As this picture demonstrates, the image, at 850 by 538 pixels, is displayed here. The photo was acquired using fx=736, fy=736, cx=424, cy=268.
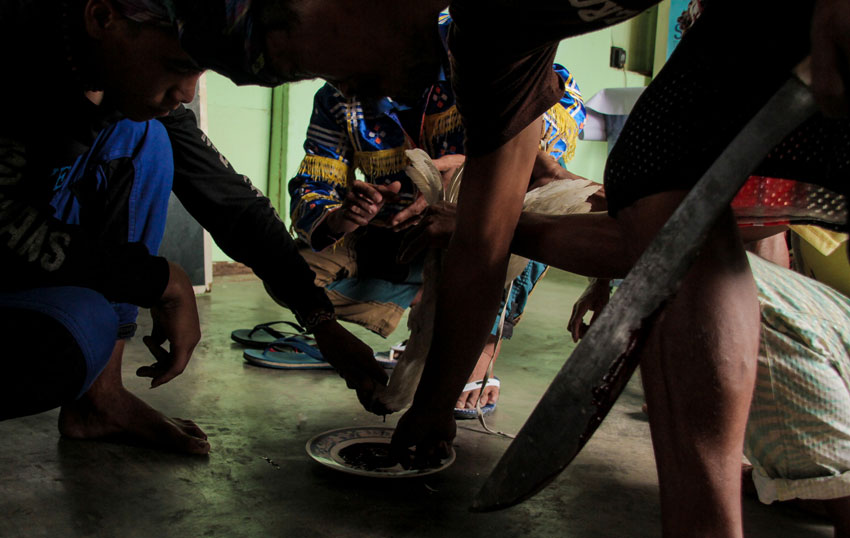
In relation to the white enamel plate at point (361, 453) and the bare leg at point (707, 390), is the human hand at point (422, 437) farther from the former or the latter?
the bare leg at point (707, 390)

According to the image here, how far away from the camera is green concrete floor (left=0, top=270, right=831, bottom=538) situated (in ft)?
3.81

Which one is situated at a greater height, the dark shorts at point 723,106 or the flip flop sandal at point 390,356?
the dark shorts at point 723,106

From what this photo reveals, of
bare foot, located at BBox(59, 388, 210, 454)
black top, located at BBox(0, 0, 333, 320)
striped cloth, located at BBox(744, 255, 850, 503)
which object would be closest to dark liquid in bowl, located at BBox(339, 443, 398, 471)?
bare foot, located at BBox(59, 388, 210, 454)

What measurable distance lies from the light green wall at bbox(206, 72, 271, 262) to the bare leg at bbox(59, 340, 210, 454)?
2.59 m

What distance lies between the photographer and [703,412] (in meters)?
0.75

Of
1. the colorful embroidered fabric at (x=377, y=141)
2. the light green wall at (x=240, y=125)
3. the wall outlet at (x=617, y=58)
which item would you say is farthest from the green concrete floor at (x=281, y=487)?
the wall outlet at (x=617, y=58)

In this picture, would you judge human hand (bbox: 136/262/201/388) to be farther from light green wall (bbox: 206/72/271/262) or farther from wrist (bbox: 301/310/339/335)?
light green wall (bbox: 206/72/271/262)

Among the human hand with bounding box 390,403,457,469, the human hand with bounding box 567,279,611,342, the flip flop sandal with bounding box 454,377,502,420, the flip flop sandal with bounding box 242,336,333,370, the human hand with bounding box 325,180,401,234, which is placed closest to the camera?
the human hand with bounding box 390,403,457,469

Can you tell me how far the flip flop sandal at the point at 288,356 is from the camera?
2203 mm

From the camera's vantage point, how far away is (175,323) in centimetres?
120

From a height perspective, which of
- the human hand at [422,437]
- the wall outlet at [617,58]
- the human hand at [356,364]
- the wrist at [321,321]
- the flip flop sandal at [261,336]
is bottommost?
the flip flop sandal at [261,336]

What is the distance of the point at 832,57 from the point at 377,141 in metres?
1.68

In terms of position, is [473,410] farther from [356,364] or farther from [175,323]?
[175,323]

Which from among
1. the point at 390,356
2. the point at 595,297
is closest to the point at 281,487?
the point at 595,297
